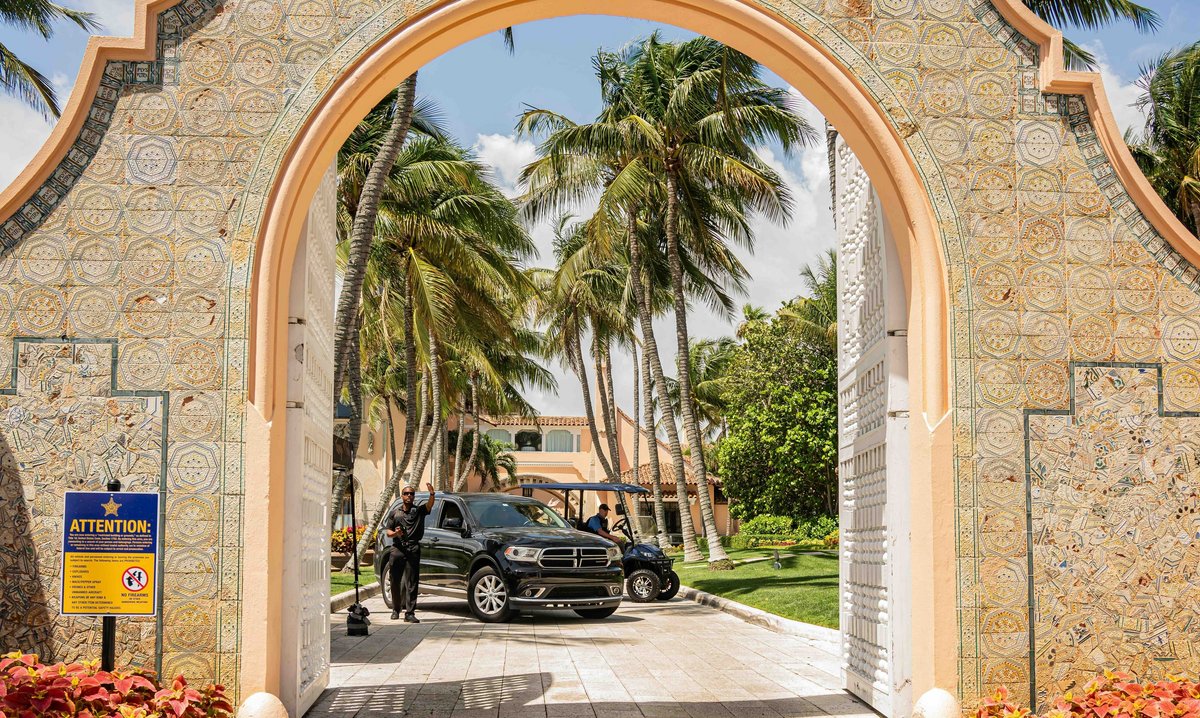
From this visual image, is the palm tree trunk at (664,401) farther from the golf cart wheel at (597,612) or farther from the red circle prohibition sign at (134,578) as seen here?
the red circle prohibition sign at (134,578)

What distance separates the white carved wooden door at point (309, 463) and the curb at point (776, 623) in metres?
4.98

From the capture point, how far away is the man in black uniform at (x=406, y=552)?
1411 centimetres

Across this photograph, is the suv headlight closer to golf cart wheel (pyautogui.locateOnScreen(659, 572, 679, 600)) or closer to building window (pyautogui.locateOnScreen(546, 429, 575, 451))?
golf cart wheel (pyautogui.locateOnScreen(659, 572, 679, 600))

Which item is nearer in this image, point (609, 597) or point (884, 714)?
point (884, 714)

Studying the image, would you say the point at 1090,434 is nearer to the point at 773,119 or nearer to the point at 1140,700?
the point at 1140,700

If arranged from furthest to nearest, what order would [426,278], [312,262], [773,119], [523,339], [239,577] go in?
[523,339] → [426,278] → [773,119] → [312,262] → [239,577]

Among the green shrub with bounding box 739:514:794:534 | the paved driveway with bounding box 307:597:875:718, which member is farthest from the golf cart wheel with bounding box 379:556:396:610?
the green shrub with bounding box 739:514:794:534

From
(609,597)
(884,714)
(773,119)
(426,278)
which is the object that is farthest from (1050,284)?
(426,278)

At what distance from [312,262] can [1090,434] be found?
5056 mm

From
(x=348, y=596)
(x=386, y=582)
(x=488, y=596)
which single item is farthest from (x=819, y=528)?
(x=488, y=596)

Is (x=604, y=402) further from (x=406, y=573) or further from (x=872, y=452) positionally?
(x=872, y=452)

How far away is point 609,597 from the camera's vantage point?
14.9 meters

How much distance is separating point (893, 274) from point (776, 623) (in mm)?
7514

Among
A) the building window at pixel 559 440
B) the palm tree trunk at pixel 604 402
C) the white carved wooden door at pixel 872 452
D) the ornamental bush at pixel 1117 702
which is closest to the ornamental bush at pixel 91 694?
the white carved wooden door at pixel 872 452
